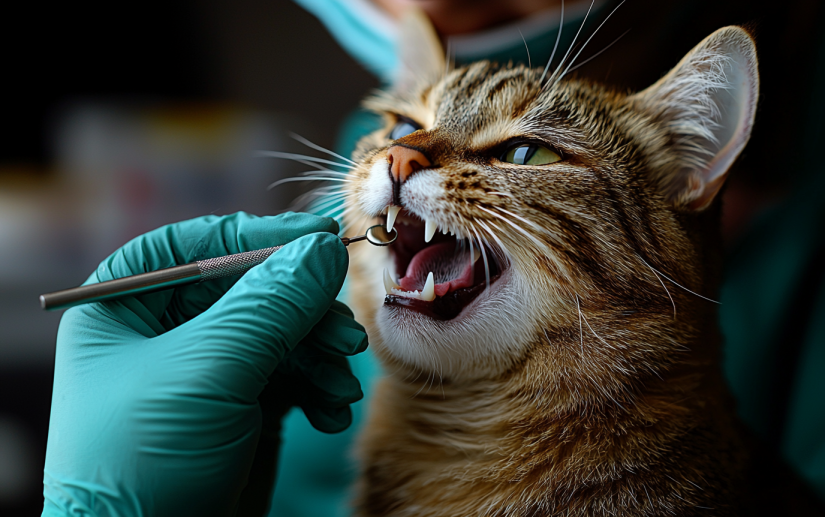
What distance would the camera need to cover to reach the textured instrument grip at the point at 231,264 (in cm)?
65

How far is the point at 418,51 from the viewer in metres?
1.05

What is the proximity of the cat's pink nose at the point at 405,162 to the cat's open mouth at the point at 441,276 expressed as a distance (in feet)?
0.22

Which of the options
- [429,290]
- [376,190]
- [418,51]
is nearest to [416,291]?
[429,290]

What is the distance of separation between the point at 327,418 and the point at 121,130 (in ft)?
4.58

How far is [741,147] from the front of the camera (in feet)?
2.21

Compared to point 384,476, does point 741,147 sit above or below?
above

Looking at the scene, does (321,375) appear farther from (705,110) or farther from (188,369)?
(705,110)

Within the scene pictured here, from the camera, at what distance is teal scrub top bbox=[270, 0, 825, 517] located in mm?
1062

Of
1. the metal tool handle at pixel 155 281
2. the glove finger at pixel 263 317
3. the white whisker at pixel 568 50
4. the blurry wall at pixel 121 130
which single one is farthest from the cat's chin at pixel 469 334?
the blurry wall at pixel 121 130

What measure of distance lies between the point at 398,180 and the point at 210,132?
1012 millimetres

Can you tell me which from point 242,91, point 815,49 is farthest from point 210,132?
point 815,49

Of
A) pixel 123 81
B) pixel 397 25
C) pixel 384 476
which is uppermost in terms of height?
pixel 397 25

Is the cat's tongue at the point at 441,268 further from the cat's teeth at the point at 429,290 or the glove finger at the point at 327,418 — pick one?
Answer: the glove finger at the point at 327,418

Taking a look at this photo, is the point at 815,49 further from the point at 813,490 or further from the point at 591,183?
the point at 813,490
